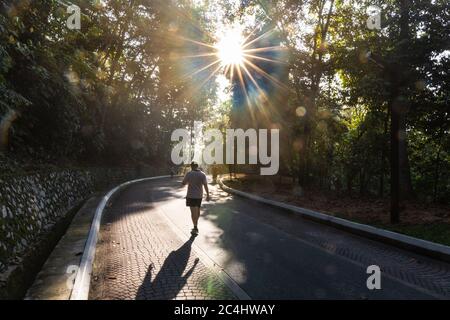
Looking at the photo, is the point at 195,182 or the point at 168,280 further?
the point at 195,182

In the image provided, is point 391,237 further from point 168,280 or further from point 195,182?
point 168,280

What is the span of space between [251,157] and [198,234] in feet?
70.6

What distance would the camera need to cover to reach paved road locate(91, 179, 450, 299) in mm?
5949

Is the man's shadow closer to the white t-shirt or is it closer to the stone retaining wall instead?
the stone retaining wall

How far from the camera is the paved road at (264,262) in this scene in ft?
19.5

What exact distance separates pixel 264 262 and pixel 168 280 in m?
2.05

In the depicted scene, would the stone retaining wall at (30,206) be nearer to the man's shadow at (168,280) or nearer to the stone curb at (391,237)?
the man's shadow at (168,280)

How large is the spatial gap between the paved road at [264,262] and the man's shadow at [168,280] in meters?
0.02

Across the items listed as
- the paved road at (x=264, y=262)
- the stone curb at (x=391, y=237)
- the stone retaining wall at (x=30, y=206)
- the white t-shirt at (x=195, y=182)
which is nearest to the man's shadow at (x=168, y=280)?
the paved road at (x=264, y=262)

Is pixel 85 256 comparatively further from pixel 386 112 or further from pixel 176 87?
pixel 176 87

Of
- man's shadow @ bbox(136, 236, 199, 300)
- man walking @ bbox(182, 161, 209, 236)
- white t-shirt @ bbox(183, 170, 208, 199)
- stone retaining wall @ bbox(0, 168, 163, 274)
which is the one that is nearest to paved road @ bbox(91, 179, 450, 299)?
man's shadow @ bbox(136, 236, 199, 300)

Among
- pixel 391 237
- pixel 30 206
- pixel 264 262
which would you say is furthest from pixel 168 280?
pixel 391 237

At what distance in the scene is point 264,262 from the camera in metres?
7.56
